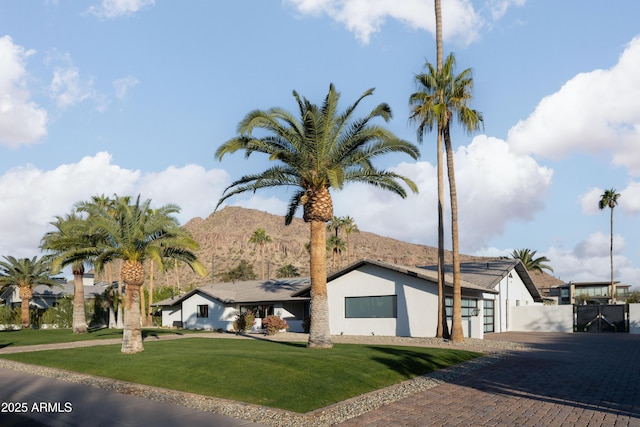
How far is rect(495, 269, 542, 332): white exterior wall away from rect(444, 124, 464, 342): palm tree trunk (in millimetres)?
13831

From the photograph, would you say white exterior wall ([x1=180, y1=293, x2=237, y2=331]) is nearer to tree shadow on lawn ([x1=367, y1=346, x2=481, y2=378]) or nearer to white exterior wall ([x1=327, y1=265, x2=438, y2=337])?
white exterior wall ([x1=327, y1=265, x2=438, y2=337])

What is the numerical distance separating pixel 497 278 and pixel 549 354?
14888mm

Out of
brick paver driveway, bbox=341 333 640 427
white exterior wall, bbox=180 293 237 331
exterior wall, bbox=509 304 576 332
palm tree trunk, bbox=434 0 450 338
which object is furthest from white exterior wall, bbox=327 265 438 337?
exterior wall, bbox=509 304 576 332

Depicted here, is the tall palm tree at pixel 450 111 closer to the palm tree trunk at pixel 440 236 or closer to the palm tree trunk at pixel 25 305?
the palm tree trunk at pixel 440 236

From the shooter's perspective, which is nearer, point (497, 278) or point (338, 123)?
point (338, 123)

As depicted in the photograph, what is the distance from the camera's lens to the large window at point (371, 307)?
3578 centimetres

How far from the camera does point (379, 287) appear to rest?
119 feet

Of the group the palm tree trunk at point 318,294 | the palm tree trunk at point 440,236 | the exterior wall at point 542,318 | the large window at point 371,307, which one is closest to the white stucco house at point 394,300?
the large window at point 371,307

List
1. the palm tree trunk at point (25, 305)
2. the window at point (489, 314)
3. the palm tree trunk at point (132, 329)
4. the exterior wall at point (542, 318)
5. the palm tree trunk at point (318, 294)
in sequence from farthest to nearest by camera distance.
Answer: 1. the palm tree trunk at point (25, 305)
2. the exterior wall at point (542, 318)
3. the window at point (489, 314)
4. the palm tree trunk at point (132, 329)
5. the palm tree trunk at point (318, 294)

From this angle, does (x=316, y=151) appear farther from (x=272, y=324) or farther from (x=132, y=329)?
(x=272, y=324)

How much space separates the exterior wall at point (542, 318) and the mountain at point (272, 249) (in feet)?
238

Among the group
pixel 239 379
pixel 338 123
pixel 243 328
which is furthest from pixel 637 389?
pixel 243 328

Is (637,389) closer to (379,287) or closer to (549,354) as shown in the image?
(549,354)

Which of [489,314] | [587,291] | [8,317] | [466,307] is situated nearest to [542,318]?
[489,314]
